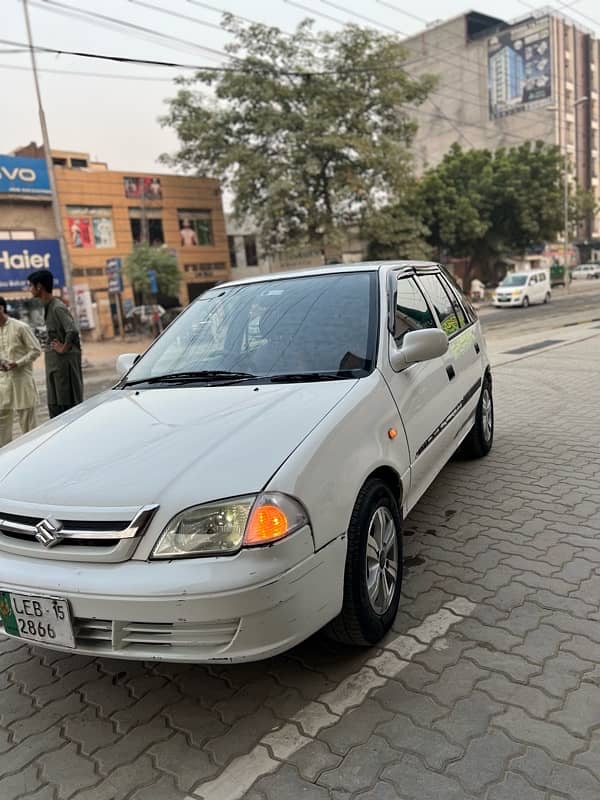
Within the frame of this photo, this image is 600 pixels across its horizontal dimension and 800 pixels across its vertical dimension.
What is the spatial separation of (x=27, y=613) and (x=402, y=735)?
1.36 metres

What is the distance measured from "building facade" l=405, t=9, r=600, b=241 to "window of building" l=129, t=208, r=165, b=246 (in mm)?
→ 35419

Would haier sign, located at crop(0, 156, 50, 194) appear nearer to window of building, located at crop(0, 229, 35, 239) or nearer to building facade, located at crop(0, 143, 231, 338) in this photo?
→ building facade, located at crop(0, 143, 231, 338)

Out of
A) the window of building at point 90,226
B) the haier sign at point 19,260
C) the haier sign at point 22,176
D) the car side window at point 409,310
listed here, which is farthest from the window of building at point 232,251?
the car side window at point 409,310

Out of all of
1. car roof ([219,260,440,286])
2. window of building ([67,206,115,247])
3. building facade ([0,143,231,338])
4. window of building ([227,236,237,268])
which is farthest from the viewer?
window of building ([227,236,237,268])

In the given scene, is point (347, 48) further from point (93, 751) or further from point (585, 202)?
point (585, 202)

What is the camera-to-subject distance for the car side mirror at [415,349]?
3084 millimetres

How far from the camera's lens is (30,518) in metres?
2.26

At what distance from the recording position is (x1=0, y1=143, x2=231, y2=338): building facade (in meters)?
30.5

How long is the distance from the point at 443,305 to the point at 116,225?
31.8 m

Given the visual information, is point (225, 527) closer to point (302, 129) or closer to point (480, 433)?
point (480, 433)

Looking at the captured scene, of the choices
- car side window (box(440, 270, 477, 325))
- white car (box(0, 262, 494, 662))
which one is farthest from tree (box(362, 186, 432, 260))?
white car (box(0, 262, 494, 662))

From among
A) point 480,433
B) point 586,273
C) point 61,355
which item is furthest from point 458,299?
point 586,273

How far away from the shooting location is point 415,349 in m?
3.09

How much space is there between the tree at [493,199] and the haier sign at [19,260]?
20.0 meters
